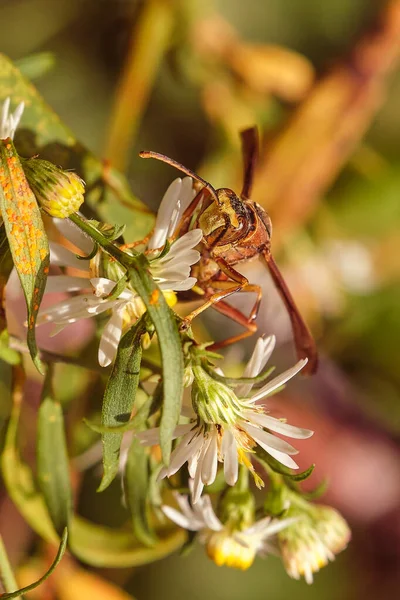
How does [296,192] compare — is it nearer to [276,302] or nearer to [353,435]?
[276,302]

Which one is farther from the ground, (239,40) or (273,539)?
(239,40)

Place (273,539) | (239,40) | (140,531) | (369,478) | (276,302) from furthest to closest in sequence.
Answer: (369,478) → (239,40) → (276,302) → (273,539) → (140,531)

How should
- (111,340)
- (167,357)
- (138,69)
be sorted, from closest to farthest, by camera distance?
(167,357)
(111,340)
(138,69)

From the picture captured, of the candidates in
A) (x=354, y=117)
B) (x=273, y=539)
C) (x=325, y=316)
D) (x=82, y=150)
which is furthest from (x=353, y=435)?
(x=82, y=150)

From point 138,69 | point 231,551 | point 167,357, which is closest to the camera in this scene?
point 167,357

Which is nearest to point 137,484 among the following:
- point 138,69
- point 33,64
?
point 33,64

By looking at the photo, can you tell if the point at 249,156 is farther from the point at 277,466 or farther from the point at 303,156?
the point at 303,156

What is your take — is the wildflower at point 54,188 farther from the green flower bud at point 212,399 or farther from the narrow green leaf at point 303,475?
the narrow green leaf at point 303,475
